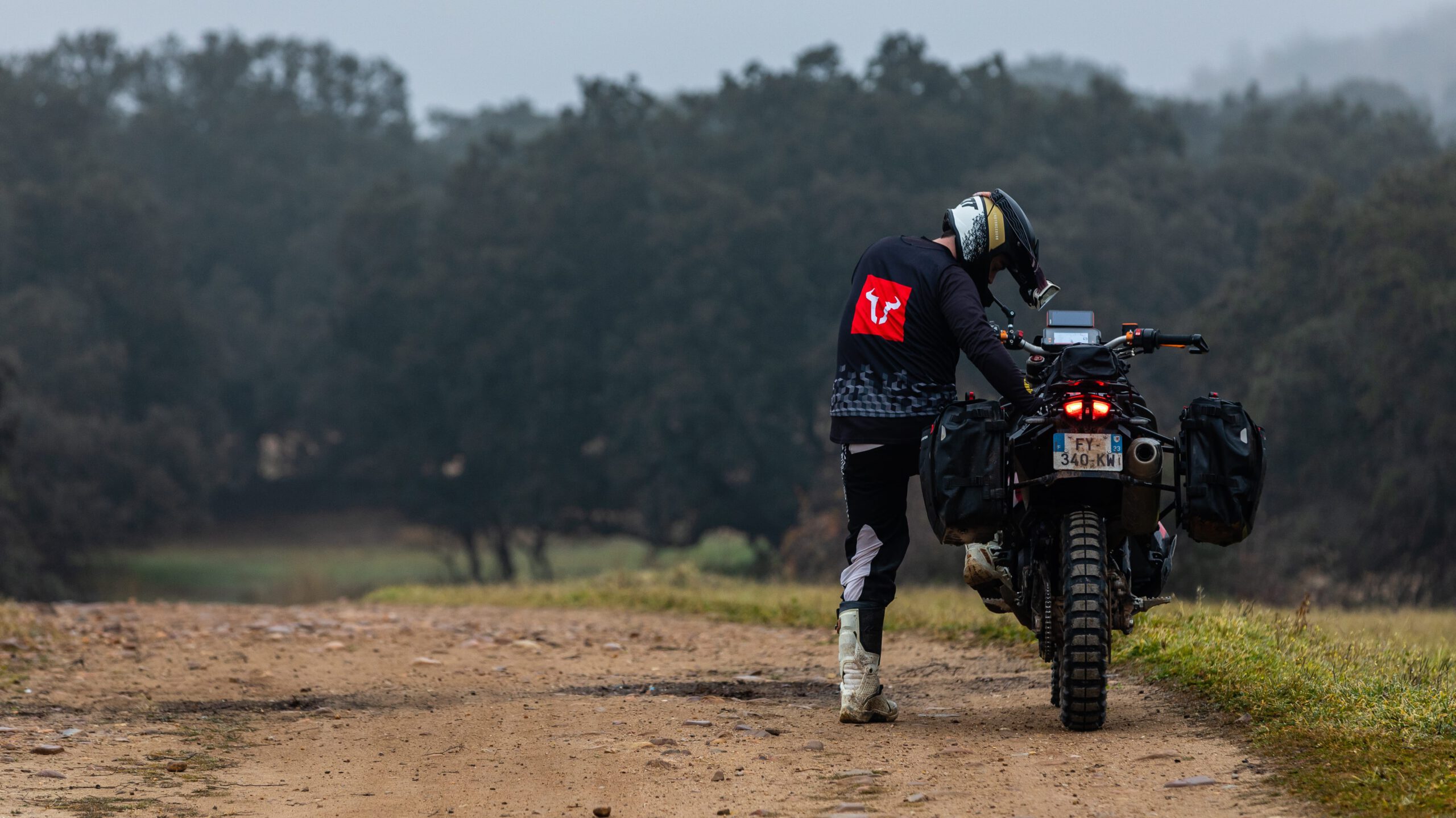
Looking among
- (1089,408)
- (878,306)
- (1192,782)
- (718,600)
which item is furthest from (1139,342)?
(718,600)

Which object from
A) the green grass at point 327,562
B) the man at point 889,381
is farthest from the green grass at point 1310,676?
the green grass at point 327,562

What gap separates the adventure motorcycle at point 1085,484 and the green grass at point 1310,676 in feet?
2.43

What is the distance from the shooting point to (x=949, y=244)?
23.9ft

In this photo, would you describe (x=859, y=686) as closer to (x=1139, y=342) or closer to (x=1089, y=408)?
(x=1089, y=408)

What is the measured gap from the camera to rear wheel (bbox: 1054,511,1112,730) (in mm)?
6398

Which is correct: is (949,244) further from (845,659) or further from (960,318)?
(845,659)

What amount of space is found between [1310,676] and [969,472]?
1.94 meters

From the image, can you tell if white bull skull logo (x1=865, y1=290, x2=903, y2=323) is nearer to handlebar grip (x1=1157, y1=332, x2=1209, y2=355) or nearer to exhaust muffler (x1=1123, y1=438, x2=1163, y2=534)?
handlebar grip (x1=1157, y1=332, x2=1209, y2=355)

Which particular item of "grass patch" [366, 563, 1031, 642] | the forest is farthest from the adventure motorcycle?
the forest

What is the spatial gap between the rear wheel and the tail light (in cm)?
41

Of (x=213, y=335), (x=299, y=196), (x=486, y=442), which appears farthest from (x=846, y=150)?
(x=299, y=196)

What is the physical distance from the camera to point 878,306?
7.14m

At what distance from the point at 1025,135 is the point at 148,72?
126ft

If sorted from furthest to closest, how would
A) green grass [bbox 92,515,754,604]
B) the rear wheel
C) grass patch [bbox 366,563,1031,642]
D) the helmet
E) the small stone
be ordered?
green grass [bbox 92,515,754,604] → grass patch [bbox 366,563,1031,642] → the helmet → the rear wheel → the small stone
